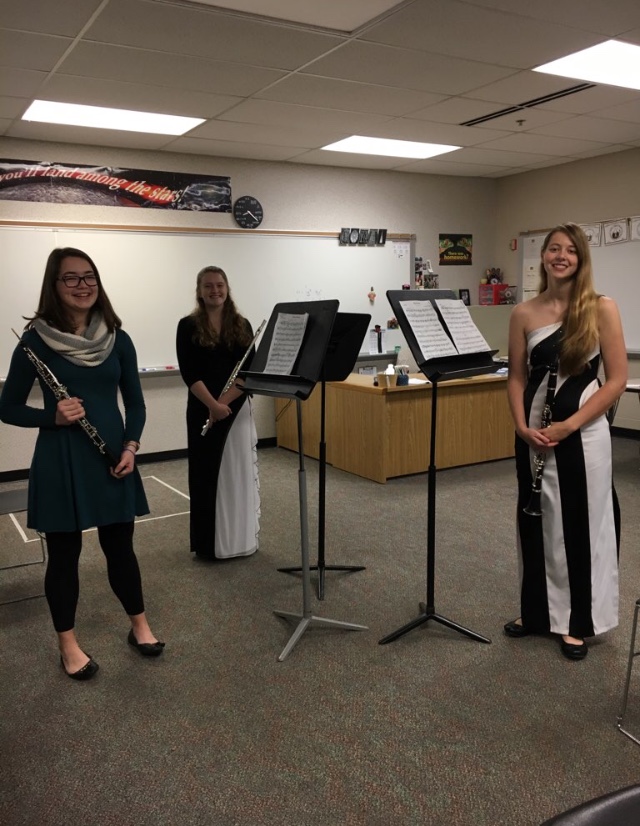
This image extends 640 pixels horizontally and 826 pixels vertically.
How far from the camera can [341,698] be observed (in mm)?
2359

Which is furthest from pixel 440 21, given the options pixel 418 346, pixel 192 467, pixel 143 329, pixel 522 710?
pixel 143 329

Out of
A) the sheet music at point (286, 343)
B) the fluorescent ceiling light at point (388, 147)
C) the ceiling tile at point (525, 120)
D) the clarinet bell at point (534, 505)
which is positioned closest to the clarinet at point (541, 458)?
the clarinet bell at point (534, 505)

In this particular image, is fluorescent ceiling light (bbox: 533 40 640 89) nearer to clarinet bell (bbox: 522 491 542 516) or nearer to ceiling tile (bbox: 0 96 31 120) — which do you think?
clarinet bell (bbox: 522 491 542 516)

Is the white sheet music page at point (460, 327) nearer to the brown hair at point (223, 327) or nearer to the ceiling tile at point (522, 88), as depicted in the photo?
the brown hair at point (223, 327)

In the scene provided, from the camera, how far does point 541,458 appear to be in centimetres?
254

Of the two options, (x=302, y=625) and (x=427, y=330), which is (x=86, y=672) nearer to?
(x=302, y=625)

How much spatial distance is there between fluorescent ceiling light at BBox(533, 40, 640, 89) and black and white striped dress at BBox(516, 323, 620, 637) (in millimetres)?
2061

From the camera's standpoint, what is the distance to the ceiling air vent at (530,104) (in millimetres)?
4223

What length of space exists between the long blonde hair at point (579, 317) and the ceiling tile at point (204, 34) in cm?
169

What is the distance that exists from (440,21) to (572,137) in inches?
115

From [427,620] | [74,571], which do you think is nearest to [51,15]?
[74,571]

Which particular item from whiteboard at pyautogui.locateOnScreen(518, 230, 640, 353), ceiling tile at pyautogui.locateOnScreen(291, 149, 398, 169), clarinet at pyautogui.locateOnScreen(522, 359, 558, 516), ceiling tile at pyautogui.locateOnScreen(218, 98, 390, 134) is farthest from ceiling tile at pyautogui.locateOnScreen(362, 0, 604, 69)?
whiteboard at pyautogui.locateOnScreen(518, 230, 640, 353)

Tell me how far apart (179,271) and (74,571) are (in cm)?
388

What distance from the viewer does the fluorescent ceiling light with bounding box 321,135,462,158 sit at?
5.55 m
